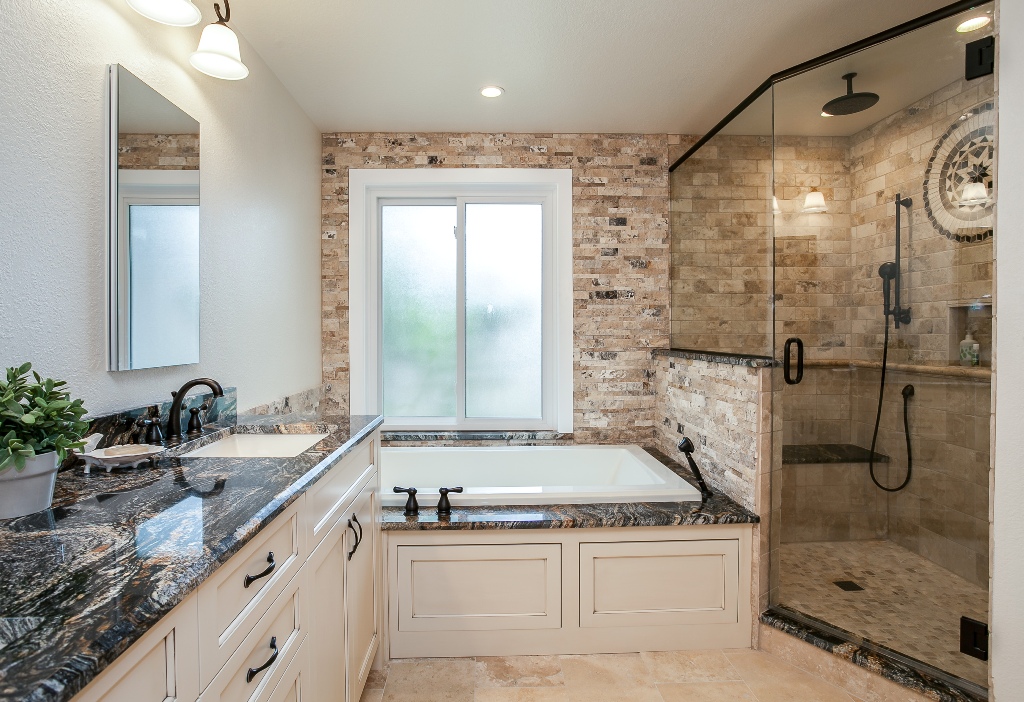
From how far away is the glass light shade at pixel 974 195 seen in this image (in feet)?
5.67

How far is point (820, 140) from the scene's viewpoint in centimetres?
226

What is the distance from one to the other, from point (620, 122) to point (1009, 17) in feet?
6.12

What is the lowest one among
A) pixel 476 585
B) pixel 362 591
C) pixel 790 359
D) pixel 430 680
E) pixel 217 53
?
pixel 430 680

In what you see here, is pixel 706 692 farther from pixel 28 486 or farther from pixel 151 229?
pixel 151 229

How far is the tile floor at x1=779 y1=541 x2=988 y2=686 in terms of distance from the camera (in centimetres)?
183

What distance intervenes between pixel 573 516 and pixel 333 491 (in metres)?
1.06

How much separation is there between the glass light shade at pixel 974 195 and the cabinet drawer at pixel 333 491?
207 cm

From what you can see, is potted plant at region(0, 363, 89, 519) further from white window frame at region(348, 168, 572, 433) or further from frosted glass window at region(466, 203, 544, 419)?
frosted glass window at region(466, 203, 544, 419)

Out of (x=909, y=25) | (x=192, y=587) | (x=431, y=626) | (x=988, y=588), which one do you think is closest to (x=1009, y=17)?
(x=909, y=25)

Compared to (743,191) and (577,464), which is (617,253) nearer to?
(743,191)

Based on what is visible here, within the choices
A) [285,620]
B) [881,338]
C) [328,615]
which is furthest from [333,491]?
[881,338]

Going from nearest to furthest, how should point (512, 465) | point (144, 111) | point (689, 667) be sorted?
1. point (144, 111)
2. point (689, 667)
3. point (512, 465)

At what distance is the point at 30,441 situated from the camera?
0.98 metres

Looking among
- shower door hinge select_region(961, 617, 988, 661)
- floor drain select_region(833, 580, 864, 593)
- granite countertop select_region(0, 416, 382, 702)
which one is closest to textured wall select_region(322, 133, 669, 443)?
floor drain select_region(833, 580, 864, 593)
